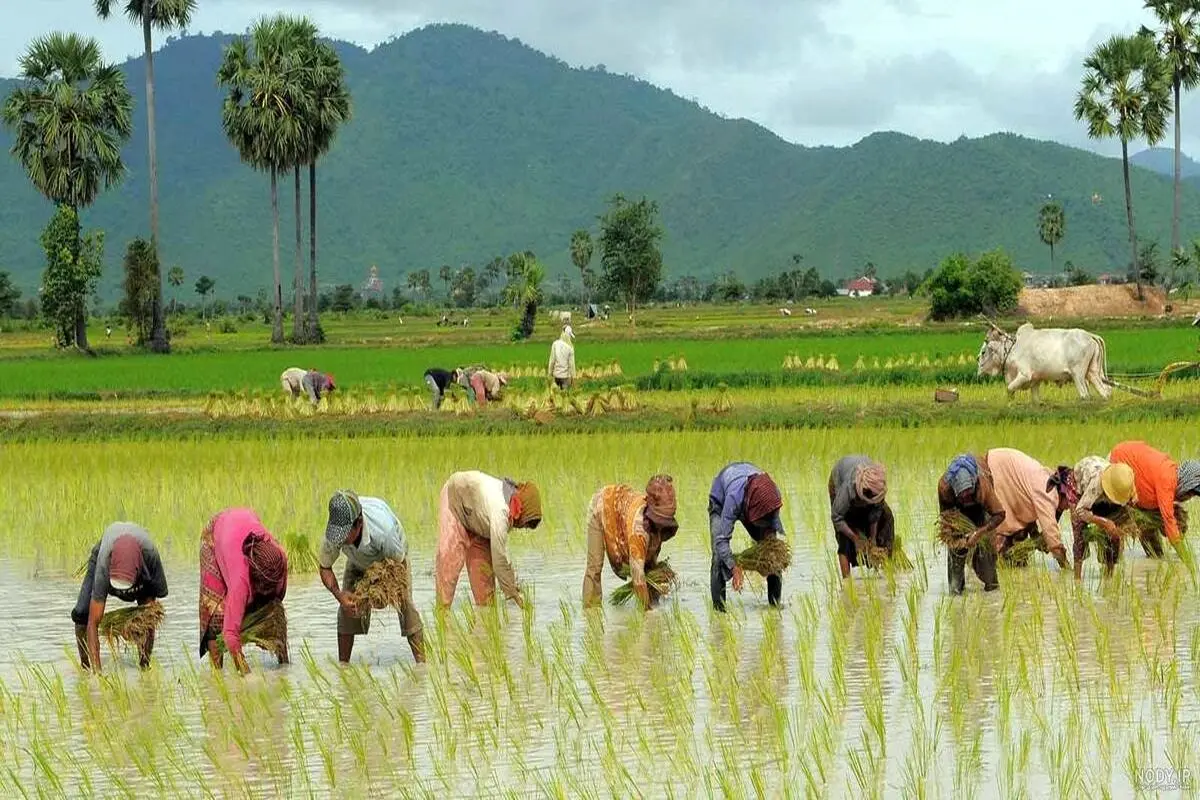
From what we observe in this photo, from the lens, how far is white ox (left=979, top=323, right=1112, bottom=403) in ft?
68.0

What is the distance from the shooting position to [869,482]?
9250 millimetres

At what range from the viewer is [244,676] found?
26.1 feet

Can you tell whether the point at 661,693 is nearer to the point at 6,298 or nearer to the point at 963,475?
the point at 963,475

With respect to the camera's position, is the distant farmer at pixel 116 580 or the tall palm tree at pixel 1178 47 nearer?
the distant farmer at pixel 116 580

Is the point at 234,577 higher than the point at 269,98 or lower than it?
lower

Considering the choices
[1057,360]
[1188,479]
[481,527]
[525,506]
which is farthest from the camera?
[1057,360]

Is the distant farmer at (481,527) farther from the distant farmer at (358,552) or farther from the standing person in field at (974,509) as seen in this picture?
the standing person in field at (974,509)

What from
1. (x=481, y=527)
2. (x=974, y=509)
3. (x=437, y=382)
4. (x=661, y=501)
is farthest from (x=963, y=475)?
(x=437, y=382)

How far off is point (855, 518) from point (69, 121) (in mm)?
45215

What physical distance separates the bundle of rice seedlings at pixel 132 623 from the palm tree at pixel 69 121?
1736 inches

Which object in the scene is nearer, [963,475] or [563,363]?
[963,475]

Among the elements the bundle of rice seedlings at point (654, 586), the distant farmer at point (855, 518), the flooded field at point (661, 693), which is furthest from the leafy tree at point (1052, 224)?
the bundle of rice seedlings at point (654, 586)

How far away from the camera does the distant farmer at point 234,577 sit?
7.84m

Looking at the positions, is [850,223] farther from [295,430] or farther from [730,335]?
[295,430]
